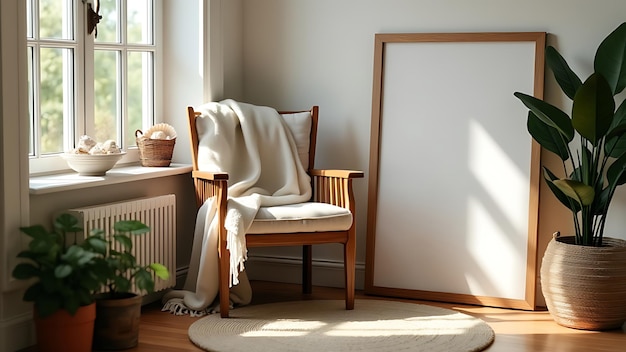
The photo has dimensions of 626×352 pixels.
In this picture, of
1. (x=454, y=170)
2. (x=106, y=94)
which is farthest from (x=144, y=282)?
(x=454, y=170)

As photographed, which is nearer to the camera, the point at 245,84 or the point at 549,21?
the point at 549,21

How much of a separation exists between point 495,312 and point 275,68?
71.5 inches

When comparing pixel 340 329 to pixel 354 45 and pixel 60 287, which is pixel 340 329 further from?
pixel 354 45

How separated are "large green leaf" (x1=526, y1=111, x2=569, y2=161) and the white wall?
0.92 ft

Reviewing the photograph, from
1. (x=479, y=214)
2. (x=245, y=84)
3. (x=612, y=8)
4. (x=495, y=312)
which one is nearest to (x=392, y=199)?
(x=479, y=214)

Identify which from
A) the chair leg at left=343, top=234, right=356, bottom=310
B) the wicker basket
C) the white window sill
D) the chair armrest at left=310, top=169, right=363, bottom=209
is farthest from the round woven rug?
the wicker basket

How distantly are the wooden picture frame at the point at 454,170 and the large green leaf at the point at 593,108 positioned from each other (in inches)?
19.4

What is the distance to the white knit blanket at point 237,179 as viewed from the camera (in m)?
4.02

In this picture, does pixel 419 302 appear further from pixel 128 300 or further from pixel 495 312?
pixel 128 300

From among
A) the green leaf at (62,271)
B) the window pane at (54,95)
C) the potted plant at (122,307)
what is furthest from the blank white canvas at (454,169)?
the green leaf at (62,271)

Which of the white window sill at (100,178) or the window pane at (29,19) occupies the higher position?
the window pane at (29,19)

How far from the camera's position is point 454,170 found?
4504mm

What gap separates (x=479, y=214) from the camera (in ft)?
14.6

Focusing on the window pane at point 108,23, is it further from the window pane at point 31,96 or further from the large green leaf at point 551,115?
the large green leaf at point 551,115
